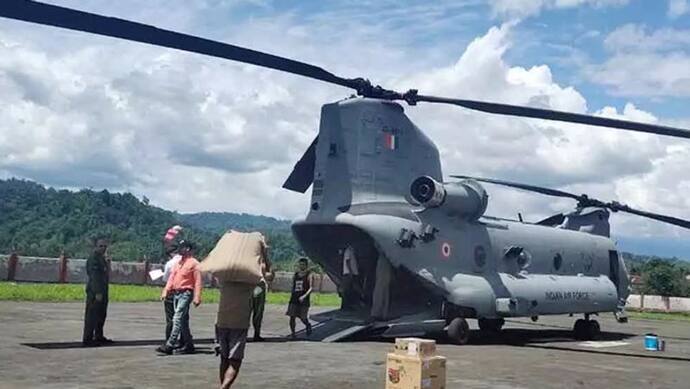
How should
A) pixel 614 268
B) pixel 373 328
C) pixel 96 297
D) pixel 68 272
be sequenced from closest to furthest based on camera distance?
pixel 96 297, pixel 373 328, pixel 614 268, pixel 68 272

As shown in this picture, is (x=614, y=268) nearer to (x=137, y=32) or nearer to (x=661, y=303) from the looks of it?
Answer: (x=137, y=32)

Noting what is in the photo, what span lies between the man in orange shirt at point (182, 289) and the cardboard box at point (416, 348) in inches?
199

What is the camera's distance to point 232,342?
27.1 ft

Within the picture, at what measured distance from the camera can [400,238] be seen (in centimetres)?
1664

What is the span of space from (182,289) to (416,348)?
5.81m

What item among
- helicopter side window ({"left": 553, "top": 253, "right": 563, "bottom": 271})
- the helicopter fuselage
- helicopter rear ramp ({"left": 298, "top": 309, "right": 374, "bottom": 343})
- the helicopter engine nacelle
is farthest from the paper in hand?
helicopter side window ({"left": 553, "top": 253, "right": 563, "bottom": 271})

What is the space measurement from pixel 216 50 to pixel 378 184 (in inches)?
247

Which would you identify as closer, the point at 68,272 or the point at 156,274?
the point at 156,274

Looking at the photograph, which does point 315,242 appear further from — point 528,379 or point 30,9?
point 30,9

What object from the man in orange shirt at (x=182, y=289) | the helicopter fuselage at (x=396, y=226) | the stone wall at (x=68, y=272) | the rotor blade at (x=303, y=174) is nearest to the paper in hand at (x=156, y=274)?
the man in orange shirt at (x=182, y=289)

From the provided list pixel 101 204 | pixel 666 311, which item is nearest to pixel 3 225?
pixel 101 204

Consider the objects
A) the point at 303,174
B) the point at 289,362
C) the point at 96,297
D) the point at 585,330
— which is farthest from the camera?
the point at 585,330

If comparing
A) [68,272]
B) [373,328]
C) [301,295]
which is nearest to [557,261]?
[373,328]

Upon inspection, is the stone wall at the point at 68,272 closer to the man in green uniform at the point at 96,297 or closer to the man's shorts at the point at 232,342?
the man in green uniform at the point at 96,297
